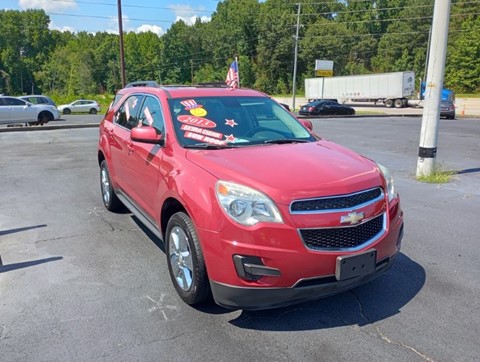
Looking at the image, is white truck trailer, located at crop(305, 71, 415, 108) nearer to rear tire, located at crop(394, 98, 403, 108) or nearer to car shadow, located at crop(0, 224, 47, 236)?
rear tire, located at crop(394, 98, 403, 108)

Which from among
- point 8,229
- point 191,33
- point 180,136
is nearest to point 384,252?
point 180,136

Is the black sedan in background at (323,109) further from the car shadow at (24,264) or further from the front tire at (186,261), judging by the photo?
the front tire at (186,261)

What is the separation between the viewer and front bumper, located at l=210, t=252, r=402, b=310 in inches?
113

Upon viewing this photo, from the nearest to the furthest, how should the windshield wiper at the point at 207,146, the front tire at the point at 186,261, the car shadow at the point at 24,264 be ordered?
the front tire at the point at 186,261, the windshield wiper at the point at 207,146, the car shadow at the point at 24,264

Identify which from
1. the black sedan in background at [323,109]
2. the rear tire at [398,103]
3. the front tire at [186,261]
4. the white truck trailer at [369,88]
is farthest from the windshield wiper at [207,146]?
the rear tire at [398,103]

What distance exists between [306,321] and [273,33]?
89.8m

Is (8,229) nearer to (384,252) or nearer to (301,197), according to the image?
(301,197)

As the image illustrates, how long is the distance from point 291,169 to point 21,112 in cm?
2029

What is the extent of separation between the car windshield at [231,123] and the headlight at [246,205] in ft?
2.81

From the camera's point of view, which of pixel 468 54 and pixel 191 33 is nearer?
pixel 468 54

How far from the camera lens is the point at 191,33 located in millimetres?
111938

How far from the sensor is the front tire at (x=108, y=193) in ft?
19.2

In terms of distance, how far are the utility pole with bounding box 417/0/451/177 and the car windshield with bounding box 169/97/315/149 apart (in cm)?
436

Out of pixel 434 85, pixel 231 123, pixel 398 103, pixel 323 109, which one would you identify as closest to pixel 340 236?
pixel 231 123
